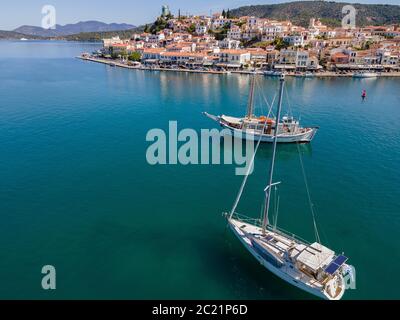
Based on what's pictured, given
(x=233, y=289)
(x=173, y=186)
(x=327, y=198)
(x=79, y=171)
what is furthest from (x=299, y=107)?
(x=233, y=289)

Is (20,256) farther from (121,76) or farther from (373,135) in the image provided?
(121,76)

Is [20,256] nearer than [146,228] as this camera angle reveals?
Yes

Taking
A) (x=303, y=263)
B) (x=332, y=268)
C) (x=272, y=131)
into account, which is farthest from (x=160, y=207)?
(x=272, y=131)

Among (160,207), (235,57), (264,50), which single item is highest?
(264,50)

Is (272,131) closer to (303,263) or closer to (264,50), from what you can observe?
(303,263)

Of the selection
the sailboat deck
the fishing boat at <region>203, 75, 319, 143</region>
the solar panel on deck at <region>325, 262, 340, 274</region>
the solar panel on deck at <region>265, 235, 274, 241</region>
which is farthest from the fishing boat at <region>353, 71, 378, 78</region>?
the solar panel on deck at <region>325, 262, 340, 274</region>

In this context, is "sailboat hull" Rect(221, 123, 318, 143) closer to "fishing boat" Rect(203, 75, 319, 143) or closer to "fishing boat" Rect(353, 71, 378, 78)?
"fishing boat" Rect(203, 75, 319, 143)
